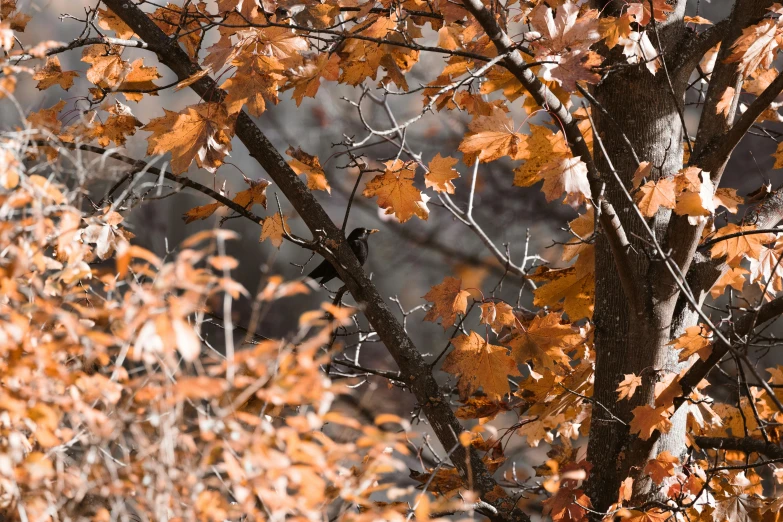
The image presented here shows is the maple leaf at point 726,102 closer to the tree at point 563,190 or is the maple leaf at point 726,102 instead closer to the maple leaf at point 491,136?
the tree at point 563,190

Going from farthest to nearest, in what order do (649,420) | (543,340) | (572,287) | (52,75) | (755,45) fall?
(572,287) < (52,75) < (543,340) < (649,420) < (755,45)

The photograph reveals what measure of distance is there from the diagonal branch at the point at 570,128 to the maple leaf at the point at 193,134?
533 mm

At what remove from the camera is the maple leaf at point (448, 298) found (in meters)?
1.39

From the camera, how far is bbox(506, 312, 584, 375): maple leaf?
1.31m

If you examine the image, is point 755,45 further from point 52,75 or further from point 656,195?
point 52,75

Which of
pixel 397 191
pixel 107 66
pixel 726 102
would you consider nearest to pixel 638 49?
pixel 726 102

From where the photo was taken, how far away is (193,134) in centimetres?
126

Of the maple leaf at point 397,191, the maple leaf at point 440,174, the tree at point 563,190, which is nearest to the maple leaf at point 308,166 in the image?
the tree at point 563,190

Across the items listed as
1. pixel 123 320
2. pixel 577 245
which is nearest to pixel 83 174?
pixel 123 320

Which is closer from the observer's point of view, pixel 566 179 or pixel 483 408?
pixel 566 179

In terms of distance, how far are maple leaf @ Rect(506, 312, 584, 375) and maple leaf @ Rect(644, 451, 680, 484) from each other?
25cm

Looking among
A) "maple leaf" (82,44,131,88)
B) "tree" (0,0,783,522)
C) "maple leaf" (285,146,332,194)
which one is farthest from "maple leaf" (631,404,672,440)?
"maple leaf" (82,44,131,88)

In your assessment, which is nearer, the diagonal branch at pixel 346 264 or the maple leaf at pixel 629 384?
the maple leaf at pixel 629 384

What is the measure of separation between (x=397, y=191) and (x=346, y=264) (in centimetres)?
19
